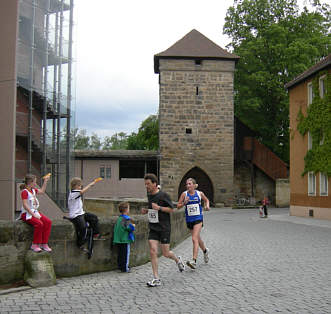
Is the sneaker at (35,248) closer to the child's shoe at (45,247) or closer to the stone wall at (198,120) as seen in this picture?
the child's shoe at (45,247)

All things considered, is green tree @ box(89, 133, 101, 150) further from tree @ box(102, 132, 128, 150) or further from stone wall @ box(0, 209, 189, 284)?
stone wall @ box(0, 209, 189, 284)

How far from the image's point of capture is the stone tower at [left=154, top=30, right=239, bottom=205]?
36.0 metres

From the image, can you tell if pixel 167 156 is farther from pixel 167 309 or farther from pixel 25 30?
pixel 167 309

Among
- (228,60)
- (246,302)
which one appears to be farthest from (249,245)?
(228,60)

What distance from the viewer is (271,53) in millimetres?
37500

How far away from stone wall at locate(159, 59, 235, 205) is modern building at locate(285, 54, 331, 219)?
9.57 m

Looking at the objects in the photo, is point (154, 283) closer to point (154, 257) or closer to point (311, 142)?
point (154, 257)

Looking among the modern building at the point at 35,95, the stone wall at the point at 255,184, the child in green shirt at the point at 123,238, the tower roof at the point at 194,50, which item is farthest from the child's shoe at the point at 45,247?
the stone wall at the point at 255,184

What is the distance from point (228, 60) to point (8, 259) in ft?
107

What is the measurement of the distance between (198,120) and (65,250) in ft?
98.3

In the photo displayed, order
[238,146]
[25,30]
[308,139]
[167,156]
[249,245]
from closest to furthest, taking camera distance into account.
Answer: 1. [249,245]
2. [25,30]
3. [308,139]
4. [167,156]
5. [238,146]

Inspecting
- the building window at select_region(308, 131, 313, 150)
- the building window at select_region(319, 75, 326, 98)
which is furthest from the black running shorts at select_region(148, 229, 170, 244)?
the building window at select_region(308, 131, 313, 150)

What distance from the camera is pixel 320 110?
23.2 meters

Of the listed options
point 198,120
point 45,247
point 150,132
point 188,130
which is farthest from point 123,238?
point 150,132
